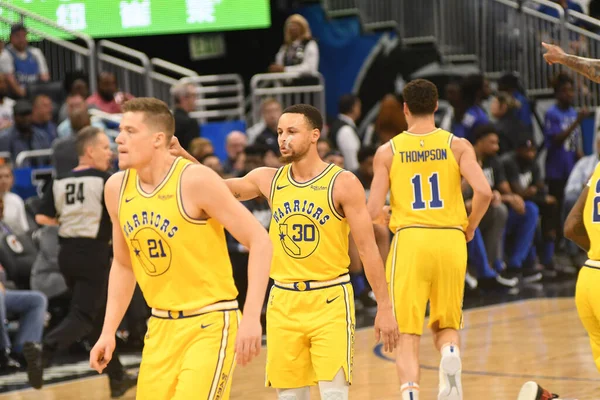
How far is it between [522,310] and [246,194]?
6.70 metres

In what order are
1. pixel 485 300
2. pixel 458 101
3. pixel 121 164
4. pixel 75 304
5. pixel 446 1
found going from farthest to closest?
pixel 446 1 < pixel 458 101 < pixel 485 300 < pixel 75 304 < pixel 121 164

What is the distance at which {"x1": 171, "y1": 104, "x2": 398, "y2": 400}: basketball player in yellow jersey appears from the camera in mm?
5902

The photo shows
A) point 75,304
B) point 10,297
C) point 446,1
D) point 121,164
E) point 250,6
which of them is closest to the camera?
point 121,164

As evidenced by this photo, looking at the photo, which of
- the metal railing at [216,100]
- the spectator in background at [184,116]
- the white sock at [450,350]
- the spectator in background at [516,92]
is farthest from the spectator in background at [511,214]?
the white sock at [450,350]

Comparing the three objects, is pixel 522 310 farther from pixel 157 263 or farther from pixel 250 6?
pixel 157 263

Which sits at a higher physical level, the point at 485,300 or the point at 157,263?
the point at 157,263

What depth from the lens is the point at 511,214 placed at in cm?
1435

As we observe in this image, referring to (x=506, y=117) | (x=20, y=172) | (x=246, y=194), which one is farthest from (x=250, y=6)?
(x=246, y=194)

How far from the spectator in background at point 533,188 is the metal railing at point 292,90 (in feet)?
8.91

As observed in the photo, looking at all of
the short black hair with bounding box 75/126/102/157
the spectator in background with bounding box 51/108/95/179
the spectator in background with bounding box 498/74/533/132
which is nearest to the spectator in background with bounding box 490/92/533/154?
the spectator in background with bounding box 498/74/533/132

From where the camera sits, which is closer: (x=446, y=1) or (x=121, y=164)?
(x=121, y=164)

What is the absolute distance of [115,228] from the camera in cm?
503

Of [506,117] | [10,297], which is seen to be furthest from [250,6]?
[10,297]

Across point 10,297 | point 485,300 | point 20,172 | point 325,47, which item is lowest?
point 485,300
